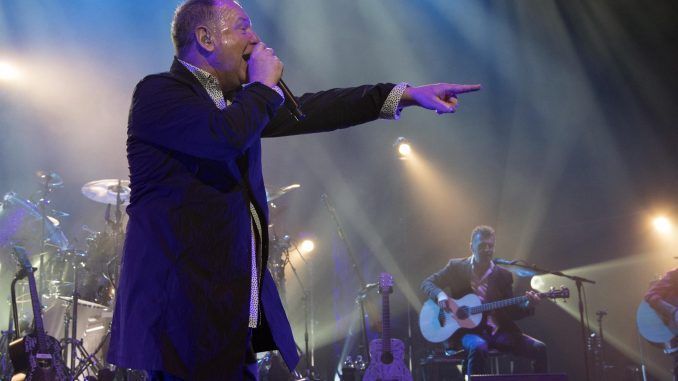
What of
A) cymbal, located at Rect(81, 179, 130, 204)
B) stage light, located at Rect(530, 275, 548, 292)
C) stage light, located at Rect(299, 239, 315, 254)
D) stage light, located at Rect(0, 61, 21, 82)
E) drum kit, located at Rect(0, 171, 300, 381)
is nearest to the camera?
drum kit, located at Rect(0, 171, 300, 381)

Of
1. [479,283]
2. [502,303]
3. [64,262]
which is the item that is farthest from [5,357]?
[502,303]

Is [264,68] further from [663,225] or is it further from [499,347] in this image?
[663,225]

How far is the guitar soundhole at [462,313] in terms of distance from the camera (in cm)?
680

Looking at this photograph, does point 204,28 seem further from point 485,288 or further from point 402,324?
point 402,324

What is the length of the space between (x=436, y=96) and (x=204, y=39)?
812 mm

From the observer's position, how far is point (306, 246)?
11258mm

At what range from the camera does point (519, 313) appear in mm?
6676

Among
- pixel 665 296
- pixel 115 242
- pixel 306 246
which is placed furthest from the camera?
pixel 306 246

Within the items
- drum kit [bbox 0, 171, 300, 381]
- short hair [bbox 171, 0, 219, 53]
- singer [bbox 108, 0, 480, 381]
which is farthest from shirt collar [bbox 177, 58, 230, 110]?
drum kit [bbox 0, 171, 300, 381]

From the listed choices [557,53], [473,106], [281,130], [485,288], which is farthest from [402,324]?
[281,130]

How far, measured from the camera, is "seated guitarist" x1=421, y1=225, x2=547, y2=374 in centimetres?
632

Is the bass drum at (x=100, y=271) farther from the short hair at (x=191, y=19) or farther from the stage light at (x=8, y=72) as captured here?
the short hair at (x=191, y=19)

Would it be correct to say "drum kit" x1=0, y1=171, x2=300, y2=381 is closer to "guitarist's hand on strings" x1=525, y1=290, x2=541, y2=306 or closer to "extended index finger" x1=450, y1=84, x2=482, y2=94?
"guitarist's hand on strings" x1=525, y1=290, x2=541, y2=306

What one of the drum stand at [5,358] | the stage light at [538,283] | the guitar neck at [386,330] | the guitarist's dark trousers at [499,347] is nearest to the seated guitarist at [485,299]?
the guitarist's dark trousers at [499,347]
